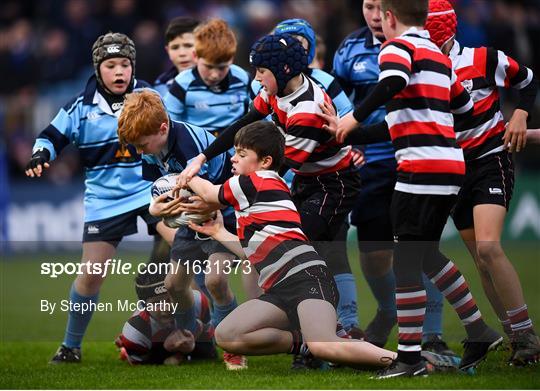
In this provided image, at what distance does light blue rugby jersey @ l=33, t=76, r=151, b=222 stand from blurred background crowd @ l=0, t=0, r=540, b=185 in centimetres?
646

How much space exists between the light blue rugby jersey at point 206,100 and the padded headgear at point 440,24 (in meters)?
2.09

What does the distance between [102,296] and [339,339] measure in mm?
4109

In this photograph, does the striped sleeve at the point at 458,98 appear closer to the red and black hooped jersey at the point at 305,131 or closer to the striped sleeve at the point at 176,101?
the red and black hooped jersey at the point at 305,131

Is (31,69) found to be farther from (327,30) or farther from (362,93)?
(362,93)

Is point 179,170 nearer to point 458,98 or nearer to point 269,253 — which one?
point 269,253

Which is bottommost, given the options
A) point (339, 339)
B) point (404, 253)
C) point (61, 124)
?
point (339, 339)

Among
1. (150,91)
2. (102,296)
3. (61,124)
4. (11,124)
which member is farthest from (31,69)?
(150,91)

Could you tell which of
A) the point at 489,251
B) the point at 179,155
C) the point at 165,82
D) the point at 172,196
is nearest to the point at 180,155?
the point at 179,155

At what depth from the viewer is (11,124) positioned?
50.7ft

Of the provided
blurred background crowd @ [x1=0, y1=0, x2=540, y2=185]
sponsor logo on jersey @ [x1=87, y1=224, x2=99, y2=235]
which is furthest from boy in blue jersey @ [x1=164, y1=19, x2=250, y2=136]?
blurred background crowd @ [x1=0, y1=0, x2=540, y2=185]

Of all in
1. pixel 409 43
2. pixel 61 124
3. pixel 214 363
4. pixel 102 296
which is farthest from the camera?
pixel 102 296

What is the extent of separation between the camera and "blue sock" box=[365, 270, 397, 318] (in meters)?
7.12

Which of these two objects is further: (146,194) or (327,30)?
(327,30)

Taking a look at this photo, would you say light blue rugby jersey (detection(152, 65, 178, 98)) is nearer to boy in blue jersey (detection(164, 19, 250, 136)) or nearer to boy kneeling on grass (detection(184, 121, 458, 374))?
boy in blue jersey (detection(164, 19, 250, 136))
